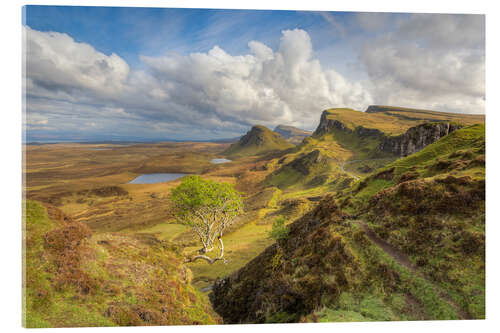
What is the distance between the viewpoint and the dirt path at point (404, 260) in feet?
24.5

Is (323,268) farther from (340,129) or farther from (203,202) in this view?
(340,129)

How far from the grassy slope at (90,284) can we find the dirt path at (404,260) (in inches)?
410

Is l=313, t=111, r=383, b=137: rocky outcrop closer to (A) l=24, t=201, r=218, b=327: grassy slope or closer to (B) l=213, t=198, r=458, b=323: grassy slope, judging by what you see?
(B) l=213, t=198, r=458, b=323: grassy slope

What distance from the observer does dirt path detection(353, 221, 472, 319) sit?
7.47m

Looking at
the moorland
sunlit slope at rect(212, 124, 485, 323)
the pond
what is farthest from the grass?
the pond

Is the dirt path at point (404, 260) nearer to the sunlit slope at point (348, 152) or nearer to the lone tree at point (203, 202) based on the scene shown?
the lone tree at point (203, 202)

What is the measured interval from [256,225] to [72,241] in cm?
2852

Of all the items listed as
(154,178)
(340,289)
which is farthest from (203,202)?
(154,178)

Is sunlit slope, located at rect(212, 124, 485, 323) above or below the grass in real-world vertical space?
above

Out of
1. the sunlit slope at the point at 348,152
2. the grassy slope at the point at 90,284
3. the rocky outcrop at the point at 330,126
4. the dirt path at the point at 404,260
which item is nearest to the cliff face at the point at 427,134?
the sunlit slope at the point at 348,152

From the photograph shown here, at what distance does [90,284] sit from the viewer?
9141 mm

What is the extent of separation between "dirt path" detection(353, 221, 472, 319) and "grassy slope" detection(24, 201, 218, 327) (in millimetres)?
10420

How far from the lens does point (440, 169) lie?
13.7 meters

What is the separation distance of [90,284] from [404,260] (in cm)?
1501
